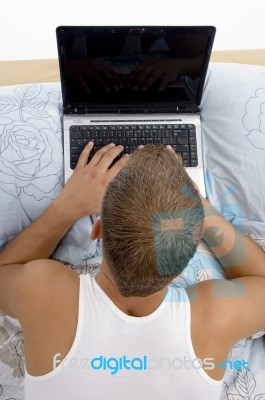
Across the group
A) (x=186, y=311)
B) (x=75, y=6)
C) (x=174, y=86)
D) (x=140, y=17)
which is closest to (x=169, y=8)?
(x=140, y=17)

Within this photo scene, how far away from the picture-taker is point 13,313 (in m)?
0.82

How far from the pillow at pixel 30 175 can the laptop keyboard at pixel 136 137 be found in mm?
42

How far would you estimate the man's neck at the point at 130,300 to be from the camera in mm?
699

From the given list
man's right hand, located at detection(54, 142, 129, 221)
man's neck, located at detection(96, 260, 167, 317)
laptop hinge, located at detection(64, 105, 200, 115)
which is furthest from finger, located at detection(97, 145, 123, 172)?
man's neck, located at detection(96, 260, 167, 317)

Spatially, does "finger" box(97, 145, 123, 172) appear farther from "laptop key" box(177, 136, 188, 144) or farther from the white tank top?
the white tank top

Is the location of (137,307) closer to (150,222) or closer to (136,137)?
(150,222)

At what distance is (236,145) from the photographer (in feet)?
3.40

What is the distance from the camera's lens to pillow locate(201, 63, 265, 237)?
1.02 meters

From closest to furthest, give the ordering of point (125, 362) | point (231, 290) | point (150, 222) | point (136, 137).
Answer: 1. point (150, 222)
2. point (125, 362)
3. point (231, 290)
4. point (136, 137)

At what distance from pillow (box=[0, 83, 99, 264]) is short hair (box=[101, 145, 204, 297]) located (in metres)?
0.37

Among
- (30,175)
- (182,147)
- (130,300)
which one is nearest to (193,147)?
(182,147)

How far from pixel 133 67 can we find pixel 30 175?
13.0 inches

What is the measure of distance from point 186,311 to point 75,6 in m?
1.08

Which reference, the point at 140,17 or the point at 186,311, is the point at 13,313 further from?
the point at 140,17
